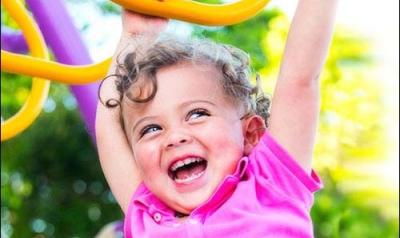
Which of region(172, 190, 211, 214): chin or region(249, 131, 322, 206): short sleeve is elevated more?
region(249, 131, 322, 206): short sleeve

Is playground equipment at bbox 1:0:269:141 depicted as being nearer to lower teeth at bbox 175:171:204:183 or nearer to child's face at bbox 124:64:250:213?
child's face at bbox 124:64:250:213

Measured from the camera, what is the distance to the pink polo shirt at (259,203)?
107 cm

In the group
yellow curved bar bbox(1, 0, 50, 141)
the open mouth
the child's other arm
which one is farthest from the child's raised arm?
yellow curved bar bbox(1, 0, 50, 141)

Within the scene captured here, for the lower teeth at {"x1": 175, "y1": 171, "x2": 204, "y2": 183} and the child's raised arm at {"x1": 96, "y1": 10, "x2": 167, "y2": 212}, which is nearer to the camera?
the lower teeth at {"x1": 175, "y1": 171, "x2": 204, "y2": 183}

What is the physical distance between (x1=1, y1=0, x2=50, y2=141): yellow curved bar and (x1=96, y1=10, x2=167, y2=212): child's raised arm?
34 cm

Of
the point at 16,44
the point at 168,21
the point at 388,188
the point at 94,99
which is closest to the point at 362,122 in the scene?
the point at 388,188

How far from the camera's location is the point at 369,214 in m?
4.72

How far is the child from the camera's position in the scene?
1.08 metres

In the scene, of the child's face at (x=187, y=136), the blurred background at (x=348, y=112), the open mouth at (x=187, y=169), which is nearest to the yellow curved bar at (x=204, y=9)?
the child's face at (x=187, y=136)

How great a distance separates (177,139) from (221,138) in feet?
0.16

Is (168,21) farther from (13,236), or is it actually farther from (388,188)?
(13,236)

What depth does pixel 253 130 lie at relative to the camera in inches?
46.1

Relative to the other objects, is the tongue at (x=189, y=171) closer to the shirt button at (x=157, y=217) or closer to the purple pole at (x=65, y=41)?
the shirt button at (x=157, y=217)

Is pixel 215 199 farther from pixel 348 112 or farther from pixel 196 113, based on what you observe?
pixel 348 112
